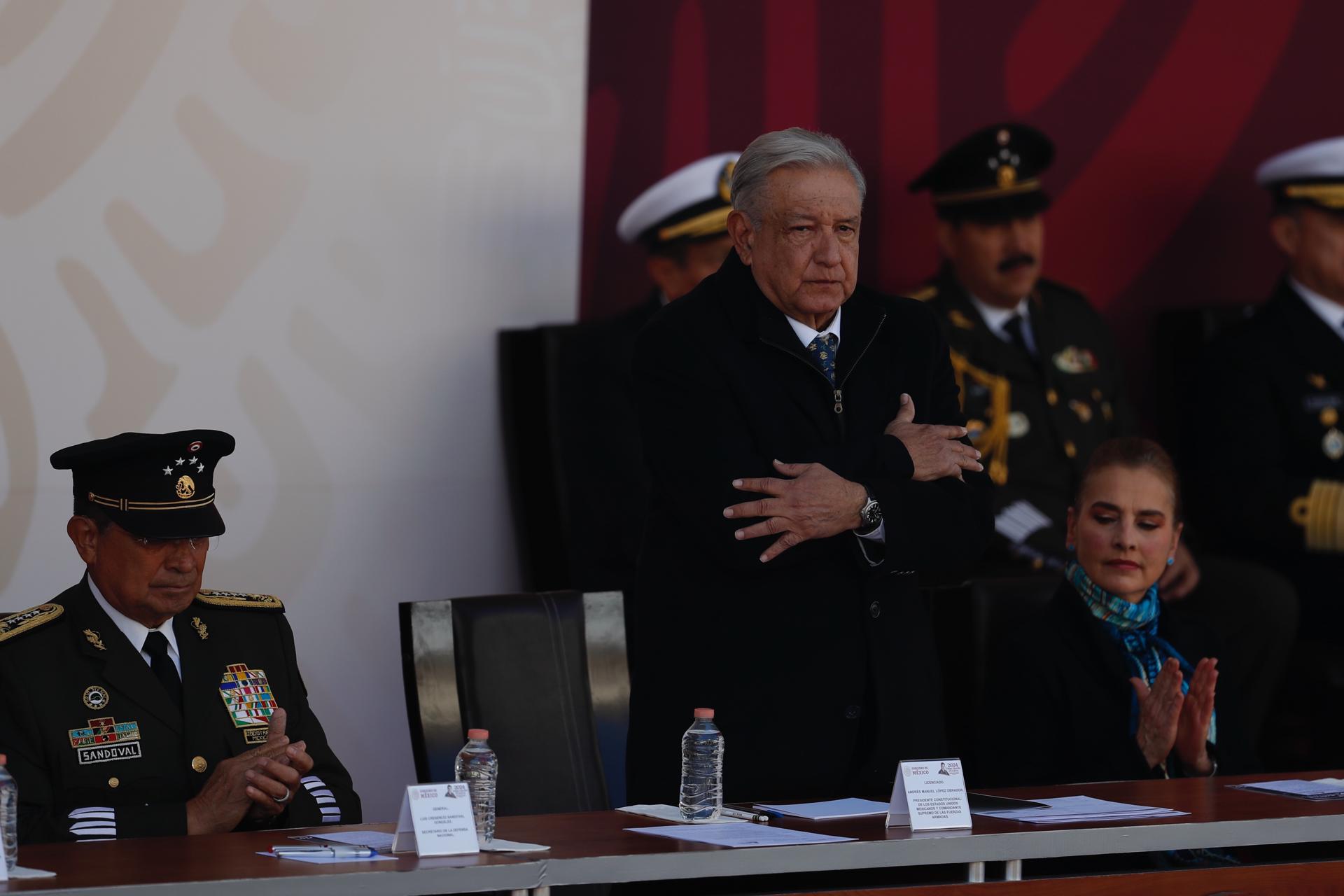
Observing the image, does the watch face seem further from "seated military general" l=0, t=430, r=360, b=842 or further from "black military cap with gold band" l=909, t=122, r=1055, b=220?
"black military cap with gold band" l=909, t=122, r=1055, b=220

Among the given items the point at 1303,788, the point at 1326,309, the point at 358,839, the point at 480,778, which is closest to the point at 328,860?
the point at 358,839

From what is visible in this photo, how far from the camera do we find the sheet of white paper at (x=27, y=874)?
201cm

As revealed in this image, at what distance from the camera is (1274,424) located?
4695 mm

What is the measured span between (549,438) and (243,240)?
0.81 m

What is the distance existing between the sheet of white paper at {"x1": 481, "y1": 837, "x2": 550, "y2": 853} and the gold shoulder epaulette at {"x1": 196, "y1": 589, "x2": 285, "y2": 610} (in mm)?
855

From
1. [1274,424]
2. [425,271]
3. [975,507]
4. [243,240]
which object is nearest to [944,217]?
[1274,424]

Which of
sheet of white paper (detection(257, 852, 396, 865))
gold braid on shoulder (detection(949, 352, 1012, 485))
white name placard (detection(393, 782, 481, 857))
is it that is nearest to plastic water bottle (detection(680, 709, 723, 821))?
white name placard (detection(393, 782, 481, 857))

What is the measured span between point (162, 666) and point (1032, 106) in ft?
10.8

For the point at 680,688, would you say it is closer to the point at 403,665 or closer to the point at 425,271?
the point at 403,665

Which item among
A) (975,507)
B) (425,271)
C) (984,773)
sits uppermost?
(425,271)

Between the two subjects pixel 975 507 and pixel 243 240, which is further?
pixel 243 240

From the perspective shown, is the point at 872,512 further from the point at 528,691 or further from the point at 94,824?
the point at 94,824

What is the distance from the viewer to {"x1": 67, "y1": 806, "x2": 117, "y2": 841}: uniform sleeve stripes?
8.35 ft

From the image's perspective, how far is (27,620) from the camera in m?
2.75
